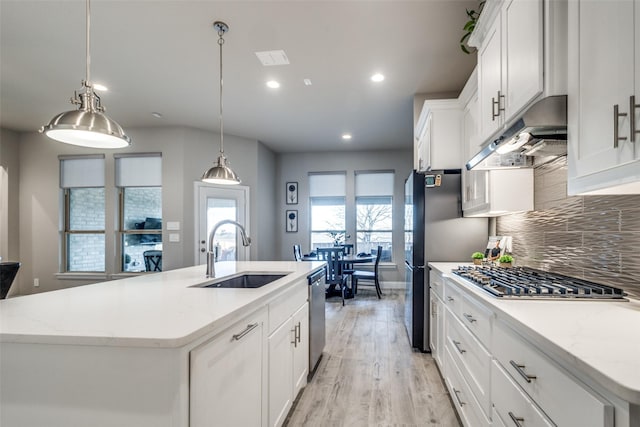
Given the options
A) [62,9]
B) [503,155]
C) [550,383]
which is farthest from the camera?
[62,9]

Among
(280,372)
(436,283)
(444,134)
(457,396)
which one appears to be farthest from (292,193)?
(457,396)

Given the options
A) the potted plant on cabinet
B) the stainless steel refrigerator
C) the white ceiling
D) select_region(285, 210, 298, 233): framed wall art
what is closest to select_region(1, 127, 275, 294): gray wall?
the white ceiling

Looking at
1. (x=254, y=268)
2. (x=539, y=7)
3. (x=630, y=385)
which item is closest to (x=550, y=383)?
(x=630, y=385)

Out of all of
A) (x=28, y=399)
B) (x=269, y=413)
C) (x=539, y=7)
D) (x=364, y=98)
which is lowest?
(x=269, y=413)

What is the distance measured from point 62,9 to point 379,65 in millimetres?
2658

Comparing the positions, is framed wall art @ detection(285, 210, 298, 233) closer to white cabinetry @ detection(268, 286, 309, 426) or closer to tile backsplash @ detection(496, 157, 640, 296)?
white cabinetry @ detection(268, 286, 309, 426)

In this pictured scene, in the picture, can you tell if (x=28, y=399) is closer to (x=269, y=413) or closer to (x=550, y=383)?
(x=269, y=413)

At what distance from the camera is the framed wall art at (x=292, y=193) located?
692 cm

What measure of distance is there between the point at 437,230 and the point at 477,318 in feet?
5.03

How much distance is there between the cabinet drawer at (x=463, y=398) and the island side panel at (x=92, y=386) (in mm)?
1349

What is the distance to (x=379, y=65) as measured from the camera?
3.13 m

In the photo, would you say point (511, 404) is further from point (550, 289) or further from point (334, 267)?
point (334, 267)

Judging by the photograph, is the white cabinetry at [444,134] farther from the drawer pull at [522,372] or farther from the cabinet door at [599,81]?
the drawer pull at [522,372]

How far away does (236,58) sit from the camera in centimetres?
302
